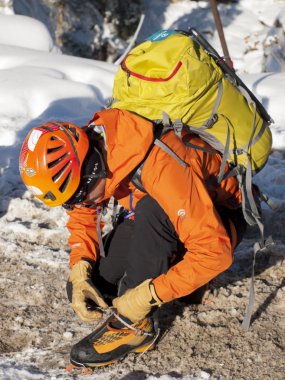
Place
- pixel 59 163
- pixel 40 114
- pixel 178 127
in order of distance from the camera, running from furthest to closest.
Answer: pixel 40 114 → pixel 178 127 → pixel 59 163

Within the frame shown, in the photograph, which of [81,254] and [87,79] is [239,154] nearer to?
[81,254]

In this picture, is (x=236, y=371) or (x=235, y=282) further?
(x=235, y=282)

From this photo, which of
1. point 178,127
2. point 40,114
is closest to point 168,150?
point 178,127

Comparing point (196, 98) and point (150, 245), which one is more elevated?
point (196, 98)

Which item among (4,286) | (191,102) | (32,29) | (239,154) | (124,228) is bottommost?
(32,29)

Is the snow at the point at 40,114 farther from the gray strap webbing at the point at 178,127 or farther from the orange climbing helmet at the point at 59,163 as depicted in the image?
the gray strap webbing at the point at 178,127

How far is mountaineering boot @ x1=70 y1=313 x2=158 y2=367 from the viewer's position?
2.95 meters

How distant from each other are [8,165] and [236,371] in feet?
10.3

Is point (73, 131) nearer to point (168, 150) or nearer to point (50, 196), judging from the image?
point (50, 196)

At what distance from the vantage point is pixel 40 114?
635 cm

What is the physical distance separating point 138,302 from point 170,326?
0.46 metres

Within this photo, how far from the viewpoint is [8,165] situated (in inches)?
209

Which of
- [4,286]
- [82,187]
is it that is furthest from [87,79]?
[82,187]

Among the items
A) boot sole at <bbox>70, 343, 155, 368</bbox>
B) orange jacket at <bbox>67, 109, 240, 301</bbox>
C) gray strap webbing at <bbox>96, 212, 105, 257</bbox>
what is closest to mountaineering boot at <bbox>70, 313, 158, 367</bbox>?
boot sole at <bbox>70, 343, 155, 368</bbox>
